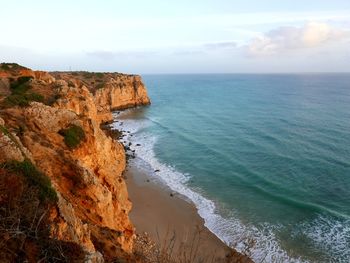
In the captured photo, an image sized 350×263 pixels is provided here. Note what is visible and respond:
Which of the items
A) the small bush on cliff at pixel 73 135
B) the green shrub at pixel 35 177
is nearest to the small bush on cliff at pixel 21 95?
the small bush on cliff at pixel 73 135

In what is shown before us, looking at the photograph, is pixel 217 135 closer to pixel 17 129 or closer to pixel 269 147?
pixel 269 147

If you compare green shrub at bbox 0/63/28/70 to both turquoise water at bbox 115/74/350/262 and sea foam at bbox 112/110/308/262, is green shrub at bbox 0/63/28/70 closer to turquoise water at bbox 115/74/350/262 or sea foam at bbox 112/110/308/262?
sea foam at bbox 112/110/308/262

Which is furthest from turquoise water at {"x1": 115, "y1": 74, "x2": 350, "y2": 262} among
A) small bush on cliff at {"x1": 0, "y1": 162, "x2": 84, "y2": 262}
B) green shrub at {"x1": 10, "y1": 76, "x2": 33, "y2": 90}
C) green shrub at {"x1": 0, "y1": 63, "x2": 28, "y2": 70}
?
green shrub at {"x1": 0, "y1": 63, "x2": 28, "y2": 70}

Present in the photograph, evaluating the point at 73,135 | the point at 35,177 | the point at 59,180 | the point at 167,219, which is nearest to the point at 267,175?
the point at 167,219

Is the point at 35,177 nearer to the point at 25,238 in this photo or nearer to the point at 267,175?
the point at 25,238

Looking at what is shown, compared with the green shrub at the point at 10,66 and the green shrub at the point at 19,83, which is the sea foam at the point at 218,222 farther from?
the green shrub at the point at 10,66

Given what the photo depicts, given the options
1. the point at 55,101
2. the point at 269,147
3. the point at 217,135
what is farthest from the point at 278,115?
the point at 55,101
